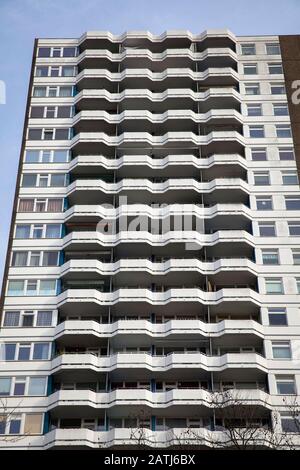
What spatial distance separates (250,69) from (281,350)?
98.2ft

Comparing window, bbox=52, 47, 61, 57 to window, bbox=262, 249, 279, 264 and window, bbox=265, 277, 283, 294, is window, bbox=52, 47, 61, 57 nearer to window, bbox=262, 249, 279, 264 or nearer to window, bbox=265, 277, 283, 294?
window, bbox=262, 249, 279, 264

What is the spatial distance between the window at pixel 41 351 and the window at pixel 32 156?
1780 centimetres

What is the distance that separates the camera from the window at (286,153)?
5972 centimetres

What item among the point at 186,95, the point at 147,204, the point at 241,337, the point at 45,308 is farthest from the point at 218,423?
the point at 186,95

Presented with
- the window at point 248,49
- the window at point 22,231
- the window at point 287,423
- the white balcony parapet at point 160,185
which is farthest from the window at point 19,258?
the window at point 248,49

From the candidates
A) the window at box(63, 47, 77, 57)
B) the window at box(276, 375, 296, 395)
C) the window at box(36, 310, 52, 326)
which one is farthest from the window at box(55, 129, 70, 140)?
the window at box(276, 375, 296, 395)

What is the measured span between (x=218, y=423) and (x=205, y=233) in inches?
636

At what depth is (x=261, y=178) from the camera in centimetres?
5853

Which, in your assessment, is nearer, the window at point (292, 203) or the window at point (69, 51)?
the window at point (292, 203)

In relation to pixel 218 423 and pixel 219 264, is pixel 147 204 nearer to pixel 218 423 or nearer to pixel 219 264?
pixel 219 264

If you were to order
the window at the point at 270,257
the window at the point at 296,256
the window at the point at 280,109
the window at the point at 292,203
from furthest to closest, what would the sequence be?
the window at the point at 280,109 → the window at the point at 292,203 → the window at the point at 296,256 → the window at the point at 270,257

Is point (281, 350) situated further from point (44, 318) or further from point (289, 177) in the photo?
point (44, 318)

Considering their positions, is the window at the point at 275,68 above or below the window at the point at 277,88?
above

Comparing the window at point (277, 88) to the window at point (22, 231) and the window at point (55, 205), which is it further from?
the window at point (22, 231)
